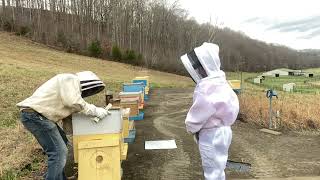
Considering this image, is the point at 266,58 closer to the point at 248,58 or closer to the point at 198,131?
the point at 248,58

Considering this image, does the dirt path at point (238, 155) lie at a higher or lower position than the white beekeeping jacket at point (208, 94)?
lower

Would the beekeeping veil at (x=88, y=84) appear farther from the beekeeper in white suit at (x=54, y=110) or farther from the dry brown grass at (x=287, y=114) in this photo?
the dry brown grass at (x=287, y=114)

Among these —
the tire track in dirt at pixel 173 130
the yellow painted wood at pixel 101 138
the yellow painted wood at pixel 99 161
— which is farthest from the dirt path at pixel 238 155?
the yellow painted wood at pixel 101 138

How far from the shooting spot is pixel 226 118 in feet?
14.7

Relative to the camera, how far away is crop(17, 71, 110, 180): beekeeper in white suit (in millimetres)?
5117

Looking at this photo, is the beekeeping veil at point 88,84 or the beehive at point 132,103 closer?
the beekeeping veil at point 88,84

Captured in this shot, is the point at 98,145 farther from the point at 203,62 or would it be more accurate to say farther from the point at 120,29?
the point at 120,29

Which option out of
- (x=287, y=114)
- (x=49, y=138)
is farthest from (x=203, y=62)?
(x=287, y=114)

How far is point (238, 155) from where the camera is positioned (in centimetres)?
750

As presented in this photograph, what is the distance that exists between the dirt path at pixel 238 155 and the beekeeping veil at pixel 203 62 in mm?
2246

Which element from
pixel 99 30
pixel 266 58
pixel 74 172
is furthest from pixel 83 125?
pixel 266 58

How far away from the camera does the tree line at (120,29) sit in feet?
155

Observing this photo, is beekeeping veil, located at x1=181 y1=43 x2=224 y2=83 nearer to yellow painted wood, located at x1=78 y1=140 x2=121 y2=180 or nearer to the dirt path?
yellow painted wood, located at x1=78 y1=140 x2=121 y2=180

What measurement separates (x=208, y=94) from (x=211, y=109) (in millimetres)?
158
